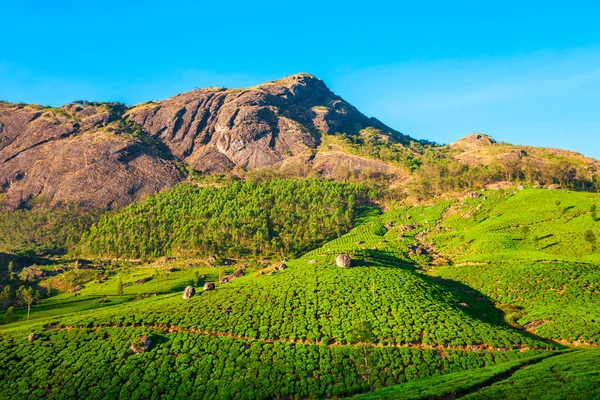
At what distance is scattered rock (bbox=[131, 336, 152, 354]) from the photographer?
225ft

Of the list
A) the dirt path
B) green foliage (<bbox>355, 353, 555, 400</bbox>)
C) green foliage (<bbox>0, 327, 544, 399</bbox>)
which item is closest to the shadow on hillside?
the dirt path

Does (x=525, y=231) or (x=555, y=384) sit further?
(x=525, y=231)

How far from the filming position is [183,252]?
184625 millimetres

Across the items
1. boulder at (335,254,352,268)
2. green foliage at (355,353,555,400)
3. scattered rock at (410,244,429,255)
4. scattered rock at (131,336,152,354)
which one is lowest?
green foliage at (355,353,555,400)

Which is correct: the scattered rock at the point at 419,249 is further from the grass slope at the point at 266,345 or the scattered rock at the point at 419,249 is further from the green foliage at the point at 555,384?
the green foliage at the point at 555,384

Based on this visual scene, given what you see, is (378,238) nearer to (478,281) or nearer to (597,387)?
(478,281)

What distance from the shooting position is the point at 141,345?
68.9m

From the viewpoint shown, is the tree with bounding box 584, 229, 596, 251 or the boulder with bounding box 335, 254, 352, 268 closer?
the boulder with bounding box 335, 254, 352, 268

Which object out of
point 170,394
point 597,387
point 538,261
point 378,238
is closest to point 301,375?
point 170,394

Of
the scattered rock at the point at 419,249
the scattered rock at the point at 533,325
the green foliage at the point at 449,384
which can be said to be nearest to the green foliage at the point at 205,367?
the green foliage at the point at 449,384

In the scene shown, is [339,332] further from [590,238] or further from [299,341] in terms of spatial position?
[590,238]

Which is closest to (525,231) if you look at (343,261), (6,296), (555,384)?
(343,261)

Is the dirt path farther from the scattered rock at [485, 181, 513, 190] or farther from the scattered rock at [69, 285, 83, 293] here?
the scattered rock at [485, 181, 513, 190]

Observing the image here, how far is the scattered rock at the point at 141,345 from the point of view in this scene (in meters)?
68.5
